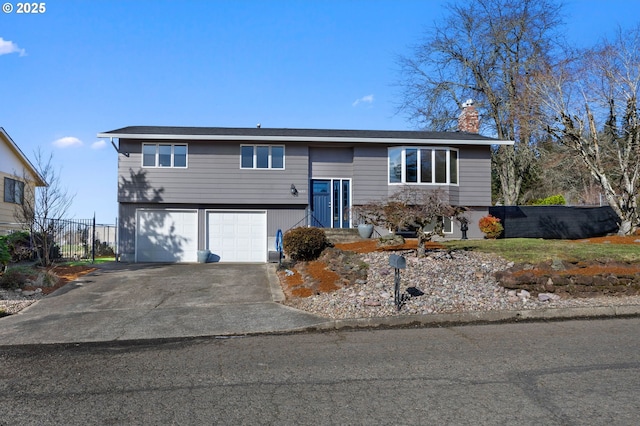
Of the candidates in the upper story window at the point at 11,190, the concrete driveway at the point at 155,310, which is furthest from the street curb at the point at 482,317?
the upper story window at the point at 11,190

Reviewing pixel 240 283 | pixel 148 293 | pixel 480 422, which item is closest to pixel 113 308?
pixel 148 293

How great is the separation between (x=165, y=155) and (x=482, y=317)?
Result: 14484 mm

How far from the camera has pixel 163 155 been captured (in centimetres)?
1961

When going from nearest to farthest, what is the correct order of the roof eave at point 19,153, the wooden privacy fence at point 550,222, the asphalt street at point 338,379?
the asphalt street at point 338,379, the wooden privacy fence at point 550,222, the roof eave at point 19,153

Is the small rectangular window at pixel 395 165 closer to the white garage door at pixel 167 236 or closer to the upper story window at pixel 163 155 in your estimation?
the white garage door at pixel 167 236

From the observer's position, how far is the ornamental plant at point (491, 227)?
63.6ft

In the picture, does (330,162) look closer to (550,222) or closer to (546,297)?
(550,222)

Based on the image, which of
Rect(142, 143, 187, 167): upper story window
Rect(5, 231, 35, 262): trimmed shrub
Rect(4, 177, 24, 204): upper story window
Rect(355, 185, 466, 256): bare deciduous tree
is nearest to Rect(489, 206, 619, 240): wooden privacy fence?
Rect(355, 185, 466, 256): bare deciduous tree

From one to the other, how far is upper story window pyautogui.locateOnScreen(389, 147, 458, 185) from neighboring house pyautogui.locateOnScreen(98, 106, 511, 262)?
4cm

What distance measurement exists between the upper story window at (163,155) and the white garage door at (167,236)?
1.87 metres

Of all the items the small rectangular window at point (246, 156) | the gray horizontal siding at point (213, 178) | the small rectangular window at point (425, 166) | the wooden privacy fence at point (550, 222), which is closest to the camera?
the gray horizontal siding at point (213, 178)

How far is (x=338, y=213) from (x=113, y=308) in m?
11.0

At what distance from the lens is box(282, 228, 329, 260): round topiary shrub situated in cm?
1432

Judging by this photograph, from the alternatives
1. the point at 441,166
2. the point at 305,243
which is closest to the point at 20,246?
the point at 305,243
